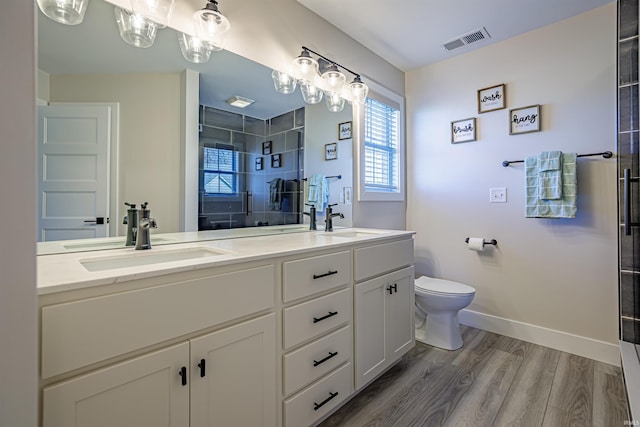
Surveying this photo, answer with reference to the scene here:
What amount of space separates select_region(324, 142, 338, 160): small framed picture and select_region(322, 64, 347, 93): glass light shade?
1.26 feet

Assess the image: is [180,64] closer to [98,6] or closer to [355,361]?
[98,6]

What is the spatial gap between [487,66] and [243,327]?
8.86 feet

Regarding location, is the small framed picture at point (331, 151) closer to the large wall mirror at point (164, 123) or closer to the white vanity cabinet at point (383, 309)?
the large wall mirror at point (164, 123)

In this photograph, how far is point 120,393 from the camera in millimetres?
815

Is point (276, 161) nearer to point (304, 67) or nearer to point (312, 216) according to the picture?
point (312, 216)

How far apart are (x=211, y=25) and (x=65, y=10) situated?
0.58 metres

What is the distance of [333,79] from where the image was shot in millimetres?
2145

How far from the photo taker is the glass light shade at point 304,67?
1.94 metres

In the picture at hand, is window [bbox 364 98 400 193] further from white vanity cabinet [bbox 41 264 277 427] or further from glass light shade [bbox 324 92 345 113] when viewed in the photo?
white vanity cabinet [bbox 41 264 277 427]

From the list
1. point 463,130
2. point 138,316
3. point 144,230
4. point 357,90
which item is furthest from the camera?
point 463,130

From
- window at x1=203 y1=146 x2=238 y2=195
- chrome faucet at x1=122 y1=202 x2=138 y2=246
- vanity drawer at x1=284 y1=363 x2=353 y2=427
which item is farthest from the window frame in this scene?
chrome faucet at x1=122 y1=202 x2=138 y2=246

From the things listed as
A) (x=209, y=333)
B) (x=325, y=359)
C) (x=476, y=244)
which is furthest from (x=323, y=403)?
(x=476, y=244)

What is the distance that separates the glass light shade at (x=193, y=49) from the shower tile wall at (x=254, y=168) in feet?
0.79

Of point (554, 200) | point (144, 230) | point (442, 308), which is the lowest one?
point (442, 308)
